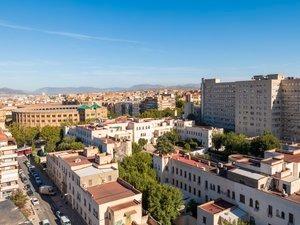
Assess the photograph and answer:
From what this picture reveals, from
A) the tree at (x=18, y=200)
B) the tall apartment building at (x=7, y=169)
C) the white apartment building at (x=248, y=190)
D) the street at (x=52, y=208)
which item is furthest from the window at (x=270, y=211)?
the tall apartment building at (x=7, y=169)

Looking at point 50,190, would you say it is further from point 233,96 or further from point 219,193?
point 233,96

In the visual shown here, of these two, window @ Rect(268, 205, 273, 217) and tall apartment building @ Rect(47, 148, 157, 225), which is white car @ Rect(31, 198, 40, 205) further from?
window @ Rect(268, 205, 273, 217)

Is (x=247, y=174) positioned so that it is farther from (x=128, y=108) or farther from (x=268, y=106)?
(x=128, y=108)

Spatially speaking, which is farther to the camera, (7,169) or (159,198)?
(7,169)

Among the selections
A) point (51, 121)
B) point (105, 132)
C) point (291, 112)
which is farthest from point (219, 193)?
point (51, 121)

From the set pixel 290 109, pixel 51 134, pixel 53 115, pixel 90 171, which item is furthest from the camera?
pixel 53 115

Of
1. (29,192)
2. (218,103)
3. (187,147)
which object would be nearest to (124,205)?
(29,192)
